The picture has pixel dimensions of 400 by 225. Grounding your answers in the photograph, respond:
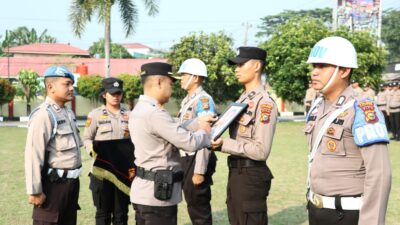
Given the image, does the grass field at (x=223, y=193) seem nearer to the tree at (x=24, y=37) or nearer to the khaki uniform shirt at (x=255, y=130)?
the khaki uniform shirt at (x=255, y=130)

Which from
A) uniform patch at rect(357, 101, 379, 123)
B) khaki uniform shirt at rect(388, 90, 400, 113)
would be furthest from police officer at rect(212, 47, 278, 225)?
khaki uniform shirt at rect(388, 90, 400, 113)

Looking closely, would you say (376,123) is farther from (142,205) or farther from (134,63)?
(134,63)

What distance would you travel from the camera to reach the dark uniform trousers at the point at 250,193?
392 cm

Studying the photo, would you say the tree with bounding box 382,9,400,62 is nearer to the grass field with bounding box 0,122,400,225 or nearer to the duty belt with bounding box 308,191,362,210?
the grass field with bounding box 0,122,400,225

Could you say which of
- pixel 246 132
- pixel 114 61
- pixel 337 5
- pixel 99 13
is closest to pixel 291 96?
pixel 99 13

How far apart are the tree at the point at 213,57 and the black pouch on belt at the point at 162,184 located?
23.1 metres

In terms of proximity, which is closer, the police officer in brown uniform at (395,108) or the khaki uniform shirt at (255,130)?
the khaki uniform shirt at (255,130)

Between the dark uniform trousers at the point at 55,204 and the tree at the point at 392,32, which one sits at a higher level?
the tree at the point at 392,32

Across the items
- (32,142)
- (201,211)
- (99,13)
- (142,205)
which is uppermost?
(99,13)

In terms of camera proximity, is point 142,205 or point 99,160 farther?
point 99,160

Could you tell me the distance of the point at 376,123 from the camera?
263 cm

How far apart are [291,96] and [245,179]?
18639mm

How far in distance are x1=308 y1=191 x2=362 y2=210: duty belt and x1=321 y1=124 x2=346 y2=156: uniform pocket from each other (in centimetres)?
26

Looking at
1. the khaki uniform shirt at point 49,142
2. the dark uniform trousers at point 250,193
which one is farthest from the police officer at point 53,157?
the dark uniform trousers at point 250,193
